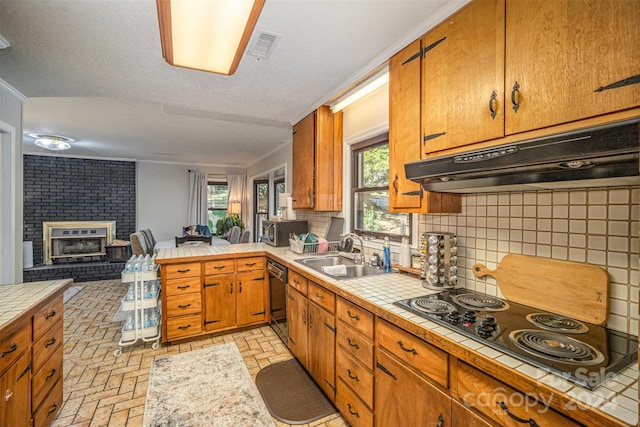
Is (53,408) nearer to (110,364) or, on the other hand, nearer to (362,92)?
(110,364)

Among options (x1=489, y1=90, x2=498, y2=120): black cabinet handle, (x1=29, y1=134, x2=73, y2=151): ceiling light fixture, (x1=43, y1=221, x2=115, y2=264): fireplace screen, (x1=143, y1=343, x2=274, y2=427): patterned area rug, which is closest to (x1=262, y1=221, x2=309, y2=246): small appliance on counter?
(x1=143, y1=343, x2=274, y2=427): patterned area rug

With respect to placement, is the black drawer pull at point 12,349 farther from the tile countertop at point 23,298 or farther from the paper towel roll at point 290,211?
the paper towel roll at point 290,211

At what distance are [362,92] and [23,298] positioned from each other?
265 cm

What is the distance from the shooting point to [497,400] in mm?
903

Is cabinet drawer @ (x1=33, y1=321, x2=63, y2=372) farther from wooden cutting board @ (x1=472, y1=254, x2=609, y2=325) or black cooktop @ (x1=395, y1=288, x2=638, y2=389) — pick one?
wooden cutting board @ (x1=472, y1=254, x2=609, y2=325)

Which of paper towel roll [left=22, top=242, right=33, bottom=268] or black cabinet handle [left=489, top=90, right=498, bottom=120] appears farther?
paper towel roll [left=22, top=242, right=33, bottom=268]

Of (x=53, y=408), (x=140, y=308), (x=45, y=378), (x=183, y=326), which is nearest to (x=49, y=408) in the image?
(x=53, y=408)

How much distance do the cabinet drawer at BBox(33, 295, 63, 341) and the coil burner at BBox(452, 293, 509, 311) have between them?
2.19 m

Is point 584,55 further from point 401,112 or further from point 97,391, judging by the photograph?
point 97,391

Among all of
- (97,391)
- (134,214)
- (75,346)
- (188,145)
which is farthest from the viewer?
(134,214)

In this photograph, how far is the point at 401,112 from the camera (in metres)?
1.78

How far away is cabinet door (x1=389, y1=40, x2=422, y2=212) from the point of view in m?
1.67

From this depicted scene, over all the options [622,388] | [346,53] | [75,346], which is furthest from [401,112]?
[75,346]

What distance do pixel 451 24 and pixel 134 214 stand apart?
720 cm
